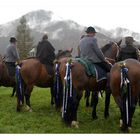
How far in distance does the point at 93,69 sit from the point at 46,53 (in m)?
2.89

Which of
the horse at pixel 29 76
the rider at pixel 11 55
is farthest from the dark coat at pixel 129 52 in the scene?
the rider at pixel 11 55

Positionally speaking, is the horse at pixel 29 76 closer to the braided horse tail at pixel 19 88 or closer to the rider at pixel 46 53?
the braided horse tail at pixel 19 88

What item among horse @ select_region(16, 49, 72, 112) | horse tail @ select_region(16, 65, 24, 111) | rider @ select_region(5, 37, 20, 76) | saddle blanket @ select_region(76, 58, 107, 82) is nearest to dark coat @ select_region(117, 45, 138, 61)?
saddle blanket @ select_region(76, 58, 107, 82)

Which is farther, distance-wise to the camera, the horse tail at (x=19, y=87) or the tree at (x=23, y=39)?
the tree at (x=23, y=39)

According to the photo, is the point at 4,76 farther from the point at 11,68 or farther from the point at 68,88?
the point at 68,88

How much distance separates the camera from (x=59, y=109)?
12.5m

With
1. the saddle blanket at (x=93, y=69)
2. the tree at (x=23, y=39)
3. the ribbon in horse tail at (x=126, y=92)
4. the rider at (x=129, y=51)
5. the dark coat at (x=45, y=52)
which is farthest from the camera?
the tree at (x=23, y=39)

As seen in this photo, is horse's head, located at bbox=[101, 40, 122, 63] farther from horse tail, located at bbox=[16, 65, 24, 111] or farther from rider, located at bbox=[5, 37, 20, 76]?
rider, located at bbox=[5, 37, 20, 76]

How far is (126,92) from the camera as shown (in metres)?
8.99

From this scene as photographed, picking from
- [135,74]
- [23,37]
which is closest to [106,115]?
[135,74]

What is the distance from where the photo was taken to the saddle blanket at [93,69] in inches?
391

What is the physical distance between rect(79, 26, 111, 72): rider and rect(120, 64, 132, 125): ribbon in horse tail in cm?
144

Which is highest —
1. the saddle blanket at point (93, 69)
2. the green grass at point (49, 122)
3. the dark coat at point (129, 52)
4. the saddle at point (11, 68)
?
the dark coat at point (129, 52)

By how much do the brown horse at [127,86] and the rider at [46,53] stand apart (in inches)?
152
